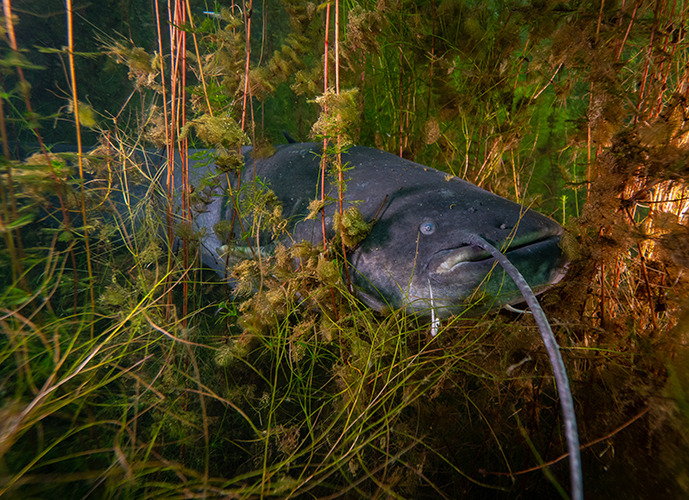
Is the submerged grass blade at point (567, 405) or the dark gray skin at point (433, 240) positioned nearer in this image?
the submerged grass blade at point (567, 405)

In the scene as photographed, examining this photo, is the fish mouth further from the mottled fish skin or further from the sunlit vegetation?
the sunlit vegetation

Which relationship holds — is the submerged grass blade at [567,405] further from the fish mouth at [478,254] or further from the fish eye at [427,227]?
the fish eye at [427,227]

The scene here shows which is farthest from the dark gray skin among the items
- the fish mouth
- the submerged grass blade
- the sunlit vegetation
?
the submerged grass blade

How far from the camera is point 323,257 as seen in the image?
1.61 metres

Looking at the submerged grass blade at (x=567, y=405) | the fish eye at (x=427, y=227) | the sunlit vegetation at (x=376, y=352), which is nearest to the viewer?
the submerged grass blade at (x=567, y=405)

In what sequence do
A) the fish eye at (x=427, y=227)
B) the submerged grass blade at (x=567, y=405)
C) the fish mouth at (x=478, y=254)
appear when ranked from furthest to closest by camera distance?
the fish eye at (x=427, y=227) → the fish mouth at (x=478, y=254) → the submerged grass blade at (x=567, y=405)

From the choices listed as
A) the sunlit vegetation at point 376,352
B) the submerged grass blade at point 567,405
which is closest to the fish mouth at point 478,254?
the sunlit vegetation at point 376,352

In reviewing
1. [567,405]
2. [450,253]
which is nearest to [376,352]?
[450,253]

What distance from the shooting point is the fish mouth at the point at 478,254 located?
→ 4.60 ft

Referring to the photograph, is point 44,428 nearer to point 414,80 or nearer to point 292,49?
point 292,49

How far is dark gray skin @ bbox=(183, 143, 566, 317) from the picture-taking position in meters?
1.41

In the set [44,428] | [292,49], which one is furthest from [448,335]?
[292,49]

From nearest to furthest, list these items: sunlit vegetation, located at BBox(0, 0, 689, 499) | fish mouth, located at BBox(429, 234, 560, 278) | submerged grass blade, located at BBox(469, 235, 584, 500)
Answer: submerged grass blade, located at BBox(469, 235, 584, 500) < sunlit vegetation, located at BBox(0, 0, 689, 499) < fish mouth, located at BBox(429, 234, 560, 278)

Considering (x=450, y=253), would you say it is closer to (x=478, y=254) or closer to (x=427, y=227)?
(x=478, y=254)
